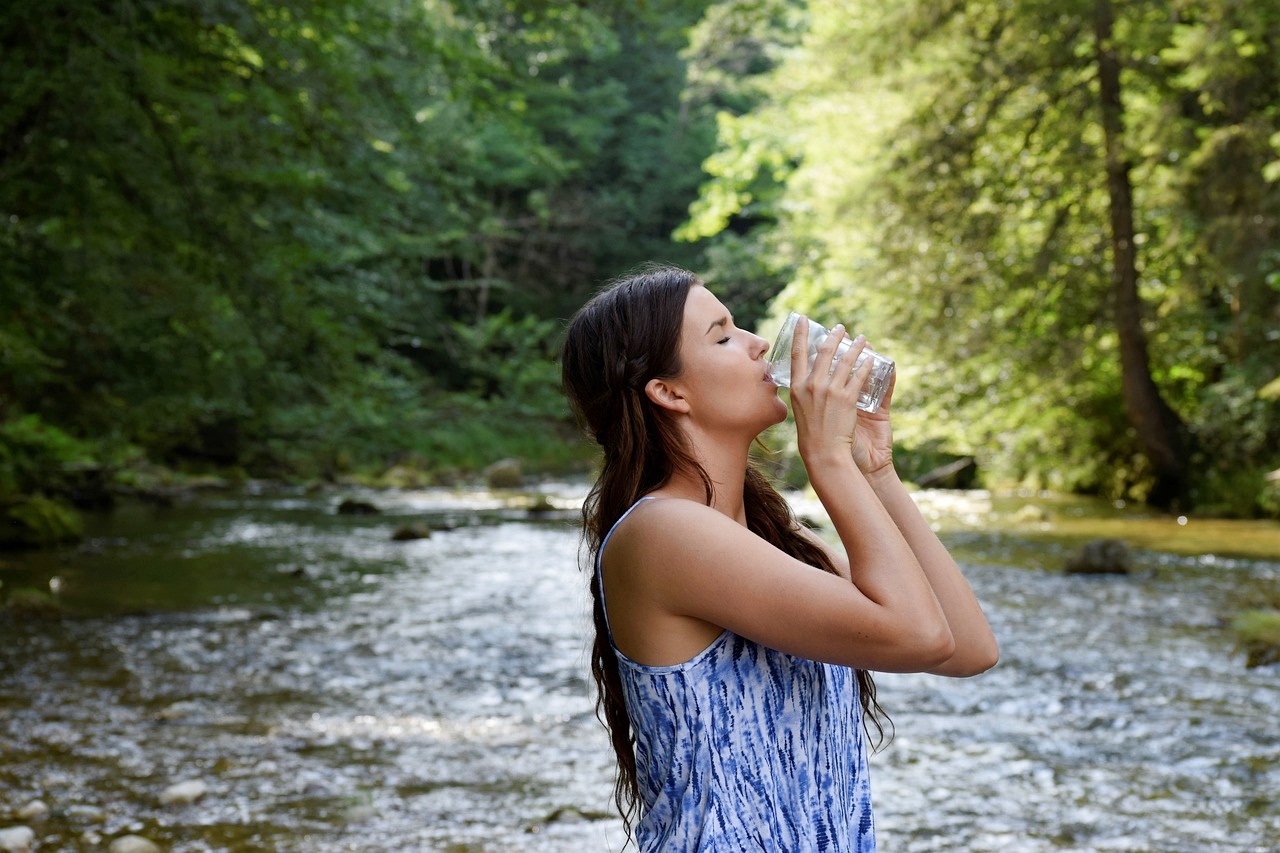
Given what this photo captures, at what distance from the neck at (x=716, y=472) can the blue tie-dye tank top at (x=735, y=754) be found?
3.9 inches

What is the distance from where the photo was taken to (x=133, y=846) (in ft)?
13.7

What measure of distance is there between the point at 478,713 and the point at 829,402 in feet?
15.4

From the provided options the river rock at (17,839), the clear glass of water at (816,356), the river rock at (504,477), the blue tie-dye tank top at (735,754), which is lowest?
the river rock at (504,477)

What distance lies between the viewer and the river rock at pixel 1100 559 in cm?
1055

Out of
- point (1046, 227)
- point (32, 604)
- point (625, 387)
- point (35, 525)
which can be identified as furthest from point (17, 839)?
point (1046, 227)

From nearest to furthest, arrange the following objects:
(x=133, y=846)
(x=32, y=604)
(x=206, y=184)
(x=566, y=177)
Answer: (x=133, y=846) < (x=32, y=604) < (x=206, y=184) < (x=566, y=177)

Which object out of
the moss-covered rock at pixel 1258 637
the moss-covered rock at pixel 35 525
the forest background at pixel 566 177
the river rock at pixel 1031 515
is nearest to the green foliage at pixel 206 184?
the forest background at pixel 566 177

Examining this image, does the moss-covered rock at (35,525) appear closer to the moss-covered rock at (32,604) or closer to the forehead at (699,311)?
the moss-covered rock at (32,604)

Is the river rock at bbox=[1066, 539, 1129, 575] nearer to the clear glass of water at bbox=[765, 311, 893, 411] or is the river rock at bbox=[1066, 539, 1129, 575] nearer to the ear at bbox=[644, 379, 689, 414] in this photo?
the clear glass of water at bbox=[765, 311, 893, 411]

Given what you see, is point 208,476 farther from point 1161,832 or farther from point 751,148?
point 1161,832

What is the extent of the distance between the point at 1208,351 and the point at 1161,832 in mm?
12016

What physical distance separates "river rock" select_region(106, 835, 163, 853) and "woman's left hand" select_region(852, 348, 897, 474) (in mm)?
3060

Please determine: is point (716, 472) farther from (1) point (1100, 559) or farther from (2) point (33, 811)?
(1) point (1100, 559)

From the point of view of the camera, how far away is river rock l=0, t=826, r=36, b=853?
4.17 m
